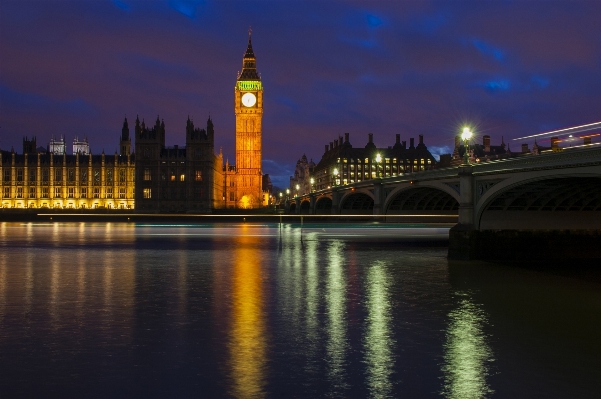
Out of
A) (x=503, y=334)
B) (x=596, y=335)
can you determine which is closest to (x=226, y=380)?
(x=503, y=334)

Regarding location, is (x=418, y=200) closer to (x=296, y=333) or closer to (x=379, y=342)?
(x=296, y=333)

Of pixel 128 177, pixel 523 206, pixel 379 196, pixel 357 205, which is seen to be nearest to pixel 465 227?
pixel 523 206

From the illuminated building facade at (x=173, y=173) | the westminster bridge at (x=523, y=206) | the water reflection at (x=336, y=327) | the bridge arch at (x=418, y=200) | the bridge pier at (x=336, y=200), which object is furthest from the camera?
the illuminated building facade at (x=173, y=173)

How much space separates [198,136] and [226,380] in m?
135

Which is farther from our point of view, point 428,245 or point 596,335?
point 428,245

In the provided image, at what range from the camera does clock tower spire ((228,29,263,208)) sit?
167 meters

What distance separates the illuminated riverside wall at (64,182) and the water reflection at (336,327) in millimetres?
126126

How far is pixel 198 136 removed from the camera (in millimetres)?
142125

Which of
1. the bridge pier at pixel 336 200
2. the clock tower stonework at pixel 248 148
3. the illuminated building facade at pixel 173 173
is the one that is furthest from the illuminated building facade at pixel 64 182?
the bridge pier at pixel 336 200

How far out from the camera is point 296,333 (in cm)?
1416

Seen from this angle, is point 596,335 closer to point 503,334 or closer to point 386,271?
point 503,334

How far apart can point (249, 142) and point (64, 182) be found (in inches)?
1956

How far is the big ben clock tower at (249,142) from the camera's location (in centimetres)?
16688

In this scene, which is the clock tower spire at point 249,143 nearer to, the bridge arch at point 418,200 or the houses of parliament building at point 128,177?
the houses of parliament building at point 128,177
